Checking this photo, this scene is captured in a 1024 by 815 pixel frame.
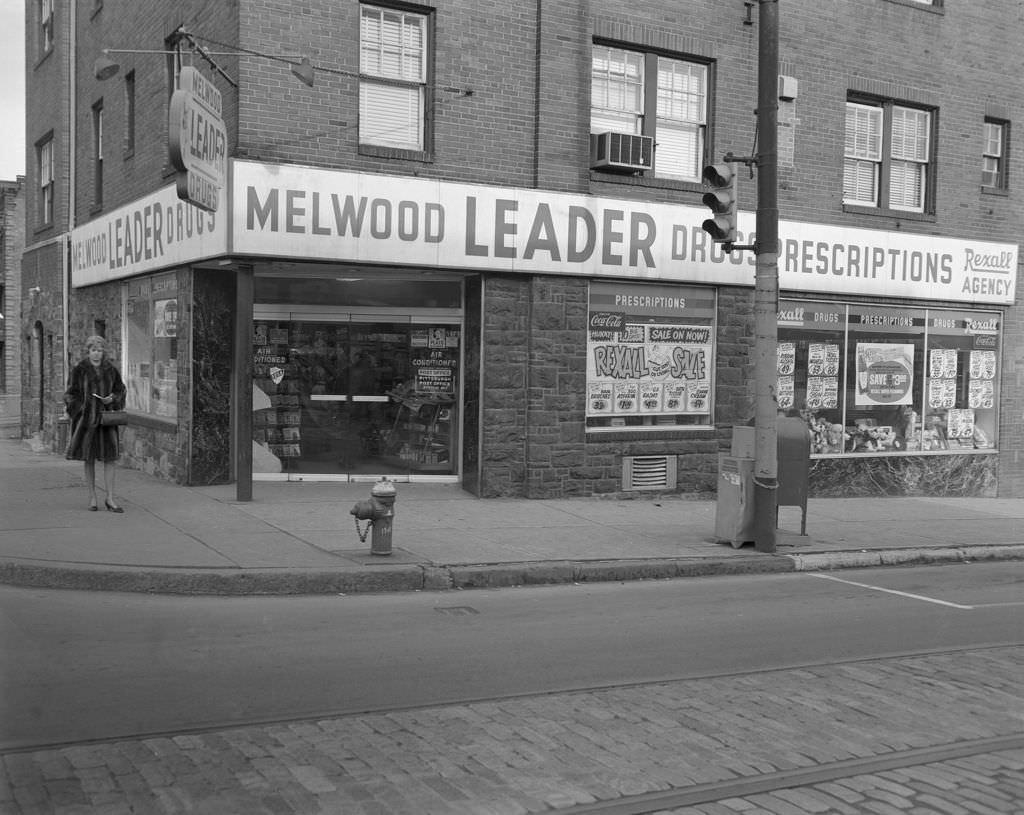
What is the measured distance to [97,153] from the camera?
18.0m

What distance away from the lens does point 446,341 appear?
14.5 meters

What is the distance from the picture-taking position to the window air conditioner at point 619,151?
46.3 ft

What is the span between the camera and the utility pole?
11188 mm

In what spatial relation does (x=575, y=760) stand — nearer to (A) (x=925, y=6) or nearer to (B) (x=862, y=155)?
(B) (x=862, y=155)

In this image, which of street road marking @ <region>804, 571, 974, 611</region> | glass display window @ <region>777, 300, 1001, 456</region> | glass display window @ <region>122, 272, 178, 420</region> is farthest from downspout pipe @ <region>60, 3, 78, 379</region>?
street road marking @ <region>804, 571, 974, 611</region>

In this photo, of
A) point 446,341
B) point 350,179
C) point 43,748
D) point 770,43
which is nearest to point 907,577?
point 770,43

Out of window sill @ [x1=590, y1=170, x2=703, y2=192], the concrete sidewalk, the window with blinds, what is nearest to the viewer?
the concrete sidewalk

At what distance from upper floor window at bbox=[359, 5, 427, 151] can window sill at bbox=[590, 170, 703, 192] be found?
2.44 m

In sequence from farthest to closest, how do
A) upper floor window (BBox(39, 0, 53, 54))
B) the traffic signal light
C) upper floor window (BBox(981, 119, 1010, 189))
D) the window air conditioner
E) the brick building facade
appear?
1. upper floor window (BBox(39, 0, 53, 54))
2. upper floor window (BBox(981, 119, 1010, 189))
3. the window air conditioner
4. the brick building facade
5. the traffic signal light

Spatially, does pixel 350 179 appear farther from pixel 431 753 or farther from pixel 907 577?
pixel 431 753

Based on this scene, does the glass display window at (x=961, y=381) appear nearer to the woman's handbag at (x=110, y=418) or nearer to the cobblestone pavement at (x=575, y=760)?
the cobblestone pavement at (x=575, y=760)

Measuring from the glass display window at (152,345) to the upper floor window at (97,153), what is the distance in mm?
2070

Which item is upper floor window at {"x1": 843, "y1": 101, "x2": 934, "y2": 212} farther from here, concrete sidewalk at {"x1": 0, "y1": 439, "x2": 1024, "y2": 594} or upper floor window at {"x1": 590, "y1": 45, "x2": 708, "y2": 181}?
concrete sidewalk at {"x1": 0, "y1": 439, "x2": 1024, "y2": 594}

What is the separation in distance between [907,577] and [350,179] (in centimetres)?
750
